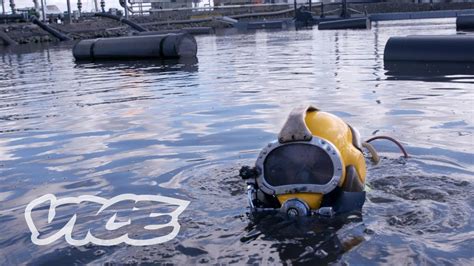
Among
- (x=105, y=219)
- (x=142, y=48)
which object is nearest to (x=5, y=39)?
(x=142, y=48)

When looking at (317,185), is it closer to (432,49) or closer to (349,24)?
(432,49)

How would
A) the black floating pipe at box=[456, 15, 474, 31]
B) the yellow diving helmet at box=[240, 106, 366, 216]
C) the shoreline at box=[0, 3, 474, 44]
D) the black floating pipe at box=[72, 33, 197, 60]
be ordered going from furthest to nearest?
the shoreline at box=[0, 3, 474, 44]
the black floating pipe at box=[456, 15, 474, 31]
the black floating pipe at box=[72, 33, 197, 60]
the yellow diving helmet at box=[240, 106, 366, 216]

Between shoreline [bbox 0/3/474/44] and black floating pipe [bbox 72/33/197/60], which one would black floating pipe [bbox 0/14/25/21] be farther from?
black floating pipe [bbox 72/33/197/60]

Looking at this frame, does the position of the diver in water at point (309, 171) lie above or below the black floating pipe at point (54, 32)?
below

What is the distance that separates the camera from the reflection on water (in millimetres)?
3557

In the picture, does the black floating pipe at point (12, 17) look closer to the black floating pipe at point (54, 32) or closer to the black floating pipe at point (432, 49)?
the black floating pipe at point (54, 32)

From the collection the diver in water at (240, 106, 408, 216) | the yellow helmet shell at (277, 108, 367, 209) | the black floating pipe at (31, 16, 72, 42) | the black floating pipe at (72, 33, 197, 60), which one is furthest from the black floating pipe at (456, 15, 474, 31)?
the black floating pipe at (31, 16, 72, 42)

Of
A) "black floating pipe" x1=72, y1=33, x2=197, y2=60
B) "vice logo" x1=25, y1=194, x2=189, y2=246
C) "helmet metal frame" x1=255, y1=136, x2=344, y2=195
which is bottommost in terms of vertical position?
"vice logo" x1=25, y1=194, x2=189, y2=246

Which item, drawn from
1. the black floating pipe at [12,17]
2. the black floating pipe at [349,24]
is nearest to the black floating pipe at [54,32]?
the black floating pipe at [12,17]

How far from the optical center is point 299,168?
3727 mm

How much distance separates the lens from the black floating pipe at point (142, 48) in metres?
18.3

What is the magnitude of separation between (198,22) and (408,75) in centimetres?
4616

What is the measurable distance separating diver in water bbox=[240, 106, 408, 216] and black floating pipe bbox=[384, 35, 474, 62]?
9474 mm

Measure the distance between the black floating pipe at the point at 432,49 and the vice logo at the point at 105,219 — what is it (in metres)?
9.69
